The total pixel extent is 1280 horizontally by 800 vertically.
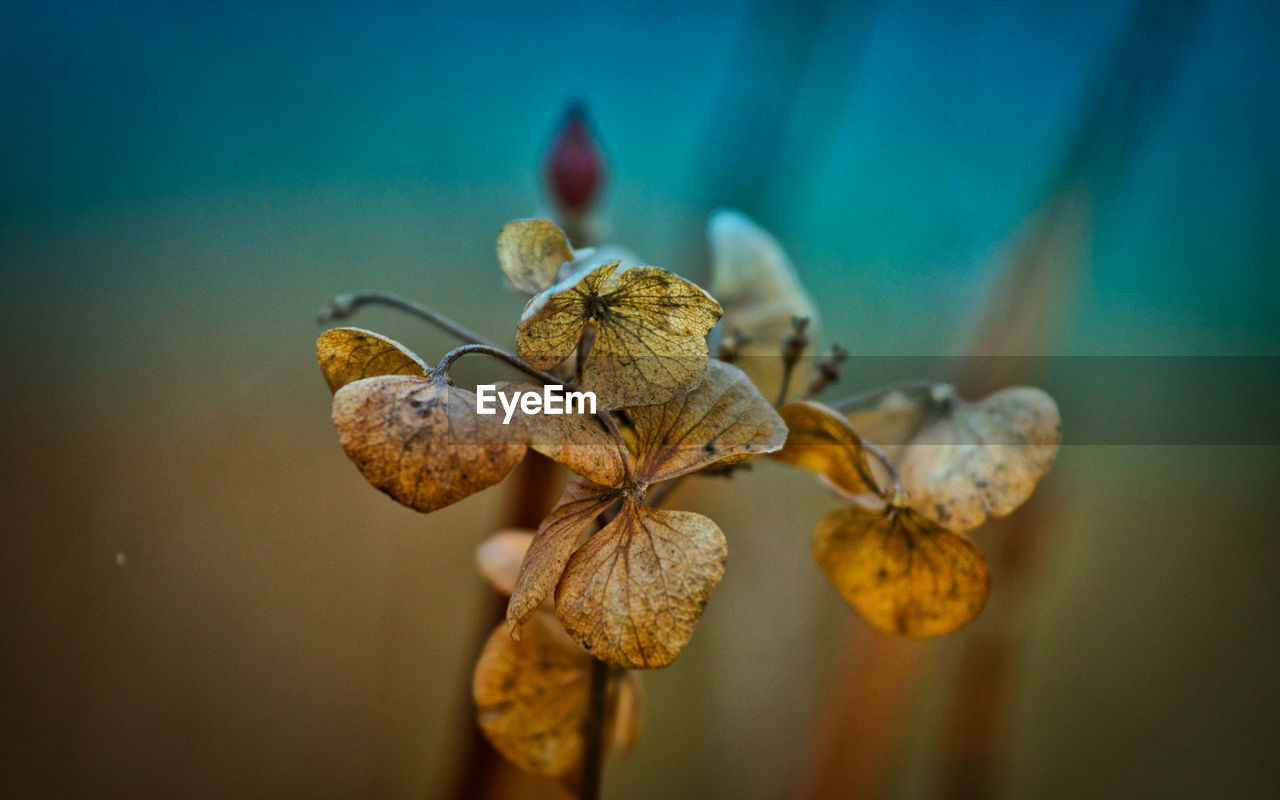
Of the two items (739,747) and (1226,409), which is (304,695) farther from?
(1226,409)

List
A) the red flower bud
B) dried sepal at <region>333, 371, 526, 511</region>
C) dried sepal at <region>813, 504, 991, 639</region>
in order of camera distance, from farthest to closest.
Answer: the red flower bud, dried sepal at <region>813, 504, 991, 639</region>, dried sepal at <region>333, 371, 526, 511</region>

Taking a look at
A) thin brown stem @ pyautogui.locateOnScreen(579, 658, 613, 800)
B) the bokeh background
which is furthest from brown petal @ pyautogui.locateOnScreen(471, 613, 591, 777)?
the bokeh background

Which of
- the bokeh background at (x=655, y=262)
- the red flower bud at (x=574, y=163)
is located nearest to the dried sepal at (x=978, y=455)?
the red flower bud at (x=574, y=163)

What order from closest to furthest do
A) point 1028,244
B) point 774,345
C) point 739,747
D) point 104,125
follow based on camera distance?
point 774,345
point 104,125
point 1028,244
point 739,747

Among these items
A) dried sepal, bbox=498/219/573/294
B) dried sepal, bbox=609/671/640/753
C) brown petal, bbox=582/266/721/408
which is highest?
dried sepal, bbox=498/219/573/294

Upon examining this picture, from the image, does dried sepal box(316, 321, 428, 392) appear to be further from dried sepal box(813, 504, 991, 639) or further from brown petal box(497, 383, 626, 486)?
dried sepal box(813, 504, 991, 639)

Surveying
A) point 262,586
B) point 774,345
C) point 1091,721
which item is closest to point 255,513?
point 262,586

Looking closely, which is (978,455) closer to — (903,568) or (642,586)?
(903,568)
